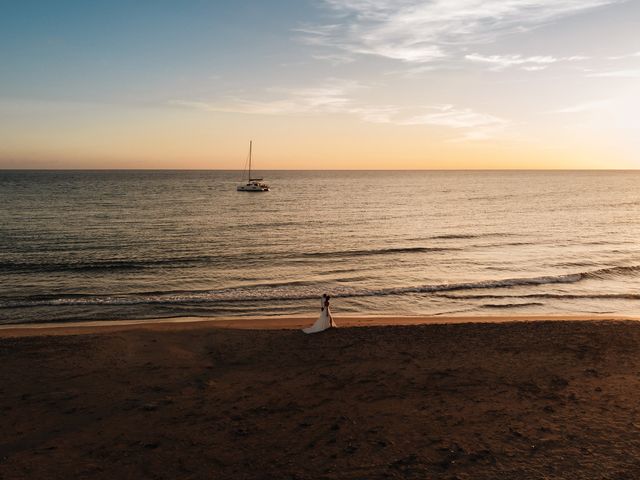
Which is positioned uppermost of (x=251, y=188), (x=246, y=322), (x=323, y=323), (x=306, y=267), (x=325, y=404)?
(x=251, y=188)

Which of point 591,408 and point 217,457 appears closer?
Answer: point 217,457

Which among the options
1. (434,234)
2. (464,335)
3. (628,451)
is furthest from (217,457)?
(434,234)

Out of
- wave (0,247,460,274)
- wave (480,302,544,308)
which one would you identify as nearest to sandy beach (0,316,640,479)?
wave (480,302,544,308)

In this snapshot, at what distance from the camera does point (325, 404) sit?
32.3 ft

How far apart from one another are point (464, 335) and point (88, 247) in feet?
91.6

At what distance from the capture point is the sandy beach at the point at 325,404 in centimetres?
772

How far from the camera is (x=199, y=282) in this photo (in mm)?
Result: 24828

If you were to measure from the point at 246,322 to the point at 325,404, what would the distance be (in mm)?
8627

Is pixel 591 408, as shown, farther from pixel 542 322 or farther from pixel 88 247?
pixel 88 247

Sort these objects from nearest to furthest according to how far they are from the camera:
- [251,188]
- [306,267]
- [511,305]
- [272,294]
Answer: [511,305]
[272,294]
[306,267]
[251,188]

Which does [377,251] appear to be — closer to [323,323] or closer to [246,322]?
[246,322]

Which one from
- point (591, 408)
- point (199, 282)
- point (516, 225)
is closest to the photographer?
point (591, 408)

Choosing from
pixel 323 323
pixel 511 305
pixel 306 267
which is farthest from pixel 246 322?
pixel 511 305

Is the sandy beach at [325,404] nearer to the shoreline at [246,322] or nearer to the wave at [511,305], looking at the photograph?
the shoreline at [246,322]
